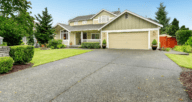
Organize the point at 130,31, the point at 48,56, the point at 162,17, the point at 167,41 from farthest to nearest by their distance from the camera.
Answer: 1. the point at 162,17
2. the point at 167,41
3. the point at 130,31
4. the point at 48,56

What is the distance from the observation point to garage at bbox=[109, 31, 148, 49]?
13555mm

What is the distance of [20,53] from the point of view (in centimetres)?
569

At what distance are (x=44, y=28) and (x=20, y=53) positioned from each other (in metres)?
12.2

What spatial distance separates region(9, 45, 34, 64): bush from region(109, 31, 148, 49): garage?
11321mm

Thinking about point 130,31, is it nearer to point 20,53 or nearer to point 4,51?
point 20,53

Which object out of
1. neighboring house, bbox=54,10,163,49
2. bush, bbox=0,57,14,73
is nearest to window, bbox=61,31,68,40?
neighboring house, bbox=54,10,163,49

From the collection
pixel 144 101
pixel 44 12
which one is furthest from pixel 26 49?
pixel 44 12

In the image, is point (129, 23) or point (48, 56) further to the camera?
point (129, 23)

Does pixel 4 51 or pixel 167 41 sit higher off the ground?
pixel 167 41

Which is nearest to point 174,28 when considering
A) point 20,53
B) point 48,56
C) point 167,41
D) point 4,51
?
point 167,41

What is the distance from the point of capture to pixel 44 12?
1655cm

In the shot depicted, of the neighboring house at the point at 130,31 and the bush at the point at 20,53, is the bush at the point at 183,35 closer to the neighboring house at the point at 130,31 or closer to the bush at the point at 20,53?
the neighboring house at the point at 130,31

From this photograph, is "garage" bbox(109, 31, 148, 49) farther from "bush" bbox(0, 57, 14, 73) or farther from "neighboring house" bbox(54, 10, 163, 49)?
"bush" bbox(0, 57, 14, 73)

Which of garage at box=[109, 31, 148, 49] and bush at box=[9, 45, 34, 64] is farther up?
garage at box=[109, 31, 148, 49]
